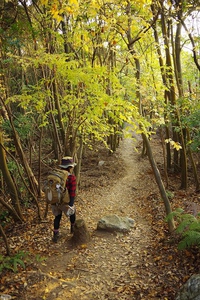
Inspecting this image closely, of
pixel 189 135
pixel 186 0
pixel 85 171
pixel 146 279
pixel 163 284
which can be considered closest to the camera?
pixel 163 284

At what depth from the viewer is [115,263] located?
5.57m

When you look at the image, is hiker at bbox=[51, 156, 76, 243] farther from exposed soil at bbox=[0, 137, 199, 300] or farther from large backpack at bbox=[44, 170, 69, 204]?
exposed soil at bbox=[0, 137, 199, 300]

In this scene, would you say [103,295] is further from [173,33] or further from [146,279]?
[173,33]

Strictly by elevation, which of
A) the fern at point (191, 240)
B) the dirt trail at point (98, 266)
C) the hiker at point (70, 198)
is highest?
the hiker at point (70, 198)

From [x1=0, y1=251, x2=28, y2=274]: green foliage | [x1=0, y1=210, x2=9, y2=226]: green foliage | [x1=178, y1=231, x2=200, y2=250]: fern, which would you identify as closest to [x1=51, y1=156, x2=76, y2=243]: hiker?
[x1=0, y1=251, x2=28, y2=274]: green foliage

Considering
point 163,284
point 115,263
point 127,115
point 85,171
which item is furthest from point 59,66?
point 85,171

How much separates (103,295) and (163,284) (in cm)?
116

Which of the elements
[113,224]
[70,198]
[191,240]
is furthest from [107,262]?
[191,240]

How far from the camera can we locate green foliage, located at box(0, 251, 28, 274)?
4836 millimetres

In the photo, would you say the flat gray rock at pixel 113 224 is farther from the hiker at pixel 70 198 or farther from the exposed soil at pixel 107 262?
the hiker at pixel 70 198

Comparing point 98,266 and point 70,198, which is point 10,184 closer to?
point 70,198

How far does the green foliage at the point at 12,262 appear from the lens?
4836 millimetres

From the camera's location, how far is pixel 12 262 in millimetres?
5059

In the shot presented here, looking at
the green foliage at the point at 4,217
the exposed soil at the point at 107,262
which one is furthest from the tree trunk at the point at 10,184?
the exposed soil at the point at 107,262
